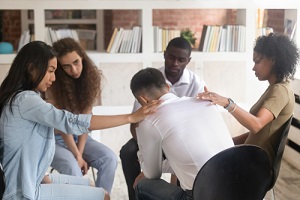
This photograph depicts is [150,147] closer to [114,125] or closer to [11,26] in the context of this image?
[114,125]

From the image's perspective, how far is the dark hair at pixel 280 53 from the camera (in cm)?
329

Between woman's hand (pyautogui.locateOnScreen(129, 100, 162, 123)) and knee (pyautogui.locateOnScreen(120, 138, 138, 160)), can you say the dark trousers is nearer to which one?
knee (pyautogui.locateOnScreen(120, 138, 138, 160))

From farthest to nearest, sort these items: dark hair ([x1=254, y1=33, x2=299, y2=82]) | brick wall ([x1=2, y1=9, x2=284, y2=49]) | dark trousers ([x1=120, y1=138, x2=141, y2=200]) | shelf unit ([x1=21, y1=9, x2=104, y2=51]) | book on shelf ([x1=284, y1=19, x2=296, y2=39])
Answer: shelf unit ([x1=21, y1=9, x2=104, y2=51]) → brick wall ([x1=2, y1=9, x2=284, y2=49]) → book on shelf ([x1=284, y1=19, x2=296, y2=39]) → dark trousers ([x1=120, y1=138, x2=141, y2=200]) → dark hair ([x1=254, y1=33, x2=299, y2=82])

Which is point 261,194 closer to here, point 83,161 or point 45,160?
point 45,160

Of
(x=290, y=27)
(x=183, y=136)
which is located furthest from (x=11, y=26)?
(x=183, y=136)

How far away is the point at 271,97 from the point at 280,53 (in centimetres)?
27

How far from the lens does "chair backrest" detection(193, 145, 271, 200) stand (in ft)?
8.27

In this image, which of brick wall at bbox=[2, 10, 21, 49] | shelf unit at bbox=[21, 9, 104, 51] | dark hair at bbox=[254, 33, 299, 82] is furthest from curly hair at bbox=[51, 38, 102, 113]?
brick wall at bbox=[2, 10, 21, 49]

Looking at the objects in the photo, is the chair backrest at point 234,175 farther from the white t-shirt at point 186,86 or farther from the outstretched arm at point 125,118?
the white t-shirt at point 186,86

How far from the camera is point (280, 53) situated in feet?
10.8

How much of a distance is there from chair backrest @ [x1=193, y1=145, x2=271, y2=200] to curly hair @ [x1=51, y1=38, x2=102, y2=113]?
5.03ft

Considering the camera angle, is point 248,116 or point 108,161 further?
point 108,161

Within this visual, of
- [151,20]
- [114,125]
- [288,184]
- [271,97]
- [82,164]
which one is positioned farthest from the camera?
[151,20]

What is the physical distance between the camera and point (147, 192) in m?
2.90
